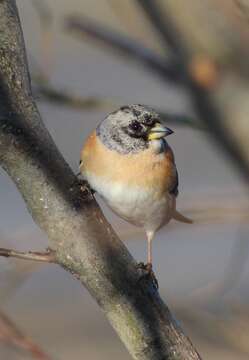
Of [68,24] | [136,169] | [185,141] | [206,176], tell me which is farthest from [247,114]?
[185,141]

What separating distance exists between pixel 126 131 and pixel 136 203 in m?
0.37

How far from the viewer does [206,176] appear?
34.0ft

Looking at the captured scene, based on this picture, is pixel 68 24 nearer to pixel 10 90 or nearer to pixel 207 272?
pixel 10 90

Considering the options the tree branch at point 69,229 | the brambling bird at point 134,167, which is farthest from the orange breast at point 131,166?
the tree branch at point 69,229

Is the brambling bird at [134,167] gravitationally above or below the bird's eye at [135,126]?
below

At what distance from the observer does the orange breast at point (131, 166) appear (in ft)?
11.4

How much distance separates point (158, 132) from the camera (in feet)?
11.6

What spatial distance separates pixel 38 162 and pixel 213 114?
1396 millimetres

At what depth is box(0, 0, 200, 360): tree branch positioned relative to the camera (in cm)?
205

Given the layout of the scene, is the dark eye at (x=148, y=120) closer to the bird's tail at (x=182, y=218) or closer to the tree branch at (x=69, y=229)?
the bird's tail at (x=182, y=218)

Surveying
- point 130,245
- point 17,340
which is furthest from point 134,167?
point 130,245

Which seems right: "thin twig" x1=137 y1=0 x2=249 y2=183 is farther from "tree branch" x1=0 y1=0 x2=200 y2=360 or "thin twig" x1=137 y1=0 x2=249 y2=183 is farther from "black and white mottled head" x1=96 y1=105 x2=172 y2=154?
"tree branch" x1=0 y1=0 x2=200 y2=360

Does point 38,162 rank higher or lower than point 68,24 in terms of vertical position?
lower

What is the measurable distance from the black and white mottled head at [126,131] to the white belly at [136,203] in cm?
25
